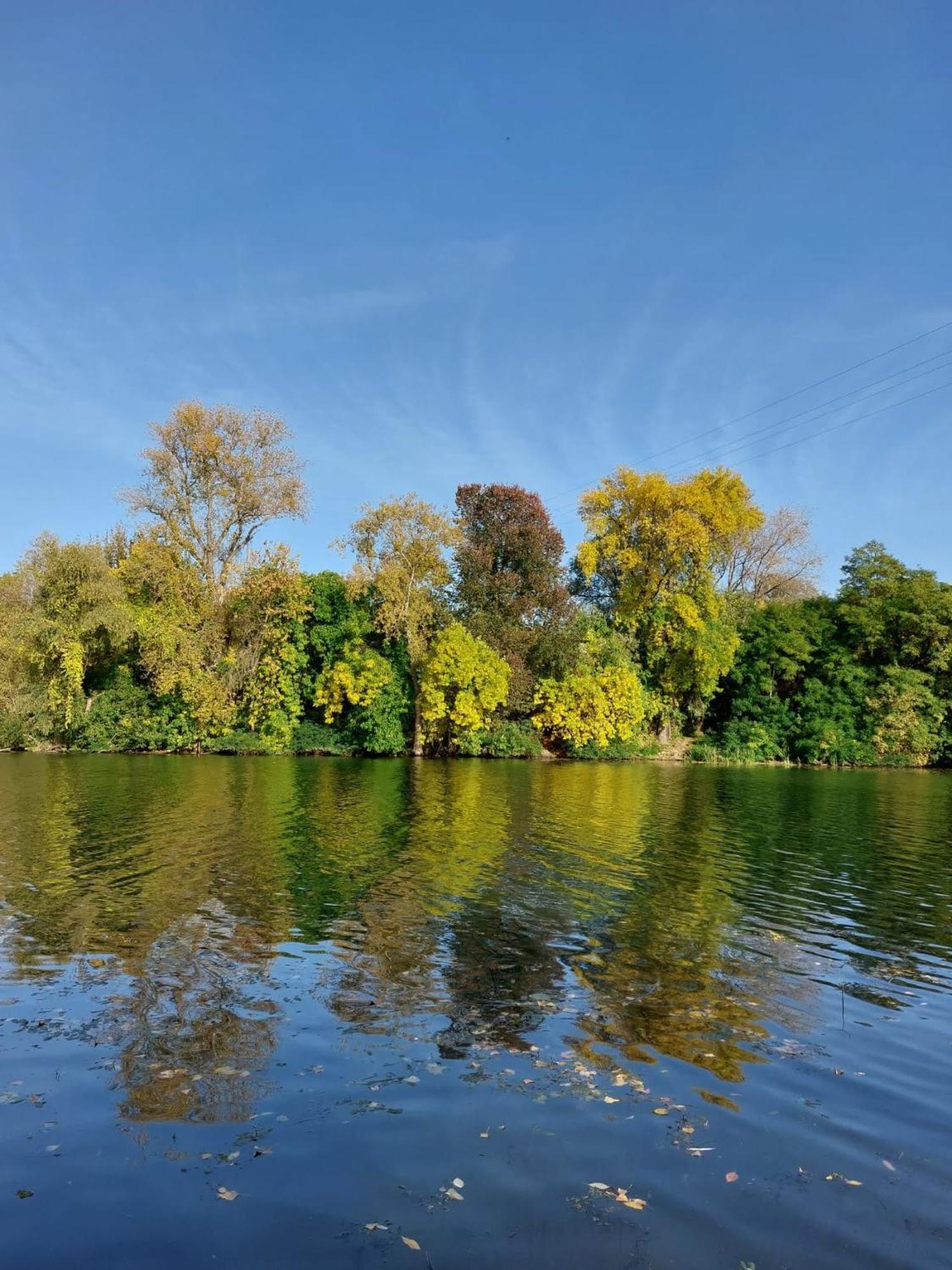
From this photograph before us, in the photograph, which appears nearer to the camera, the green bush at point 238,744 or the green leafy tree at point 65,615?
the green leafy tree at point 65,615

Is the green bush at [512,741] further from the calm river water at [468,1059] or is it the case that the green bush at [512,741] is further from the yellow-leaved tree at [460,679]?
the calm river water at [468,1059]

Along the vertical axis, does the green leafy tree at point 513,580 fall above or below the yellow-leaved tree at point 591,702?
above

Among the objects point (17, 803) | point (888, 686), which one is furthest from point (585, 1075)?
point (888, 686)

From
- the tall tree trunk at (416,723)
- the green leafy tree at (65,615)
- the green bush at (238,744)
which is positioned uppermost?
the green leafy tree at (65,615)

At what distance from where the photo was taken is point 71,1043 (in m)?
7.57

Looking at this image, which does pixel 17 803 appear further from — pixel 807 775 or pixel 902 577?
pixel 902 577

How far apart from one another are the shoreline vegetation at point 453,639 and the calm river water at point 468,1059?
1232 inches

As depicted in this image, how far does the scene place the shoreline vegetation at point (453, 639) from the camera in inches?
1857

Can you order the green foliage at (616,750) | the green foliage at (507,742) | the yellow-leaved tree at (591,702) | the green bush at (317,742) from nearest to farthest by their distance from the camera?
the green bush at (317,742)
the green foliage at (507,742)
the yellow-leaved tree at (591,702)
the green foliage at (616,750)

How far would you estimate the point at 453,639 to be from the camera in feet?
153

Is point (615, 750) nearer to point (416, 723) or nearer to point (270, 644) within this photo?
point (416, 723)

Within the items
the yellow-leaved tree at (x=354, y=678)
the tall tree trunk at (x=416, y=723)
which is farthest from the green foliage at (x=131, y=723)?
the tall tree trunk at (x=416, y=723)

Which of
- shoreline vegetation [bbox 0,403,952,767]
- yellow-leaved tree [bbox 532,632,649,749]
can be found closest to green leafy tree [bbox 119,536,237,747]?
shoreline vegetation [bbox 0,403,952,767]

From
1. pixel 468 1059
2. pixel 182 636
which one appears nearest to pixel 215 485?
pixel 182 636
